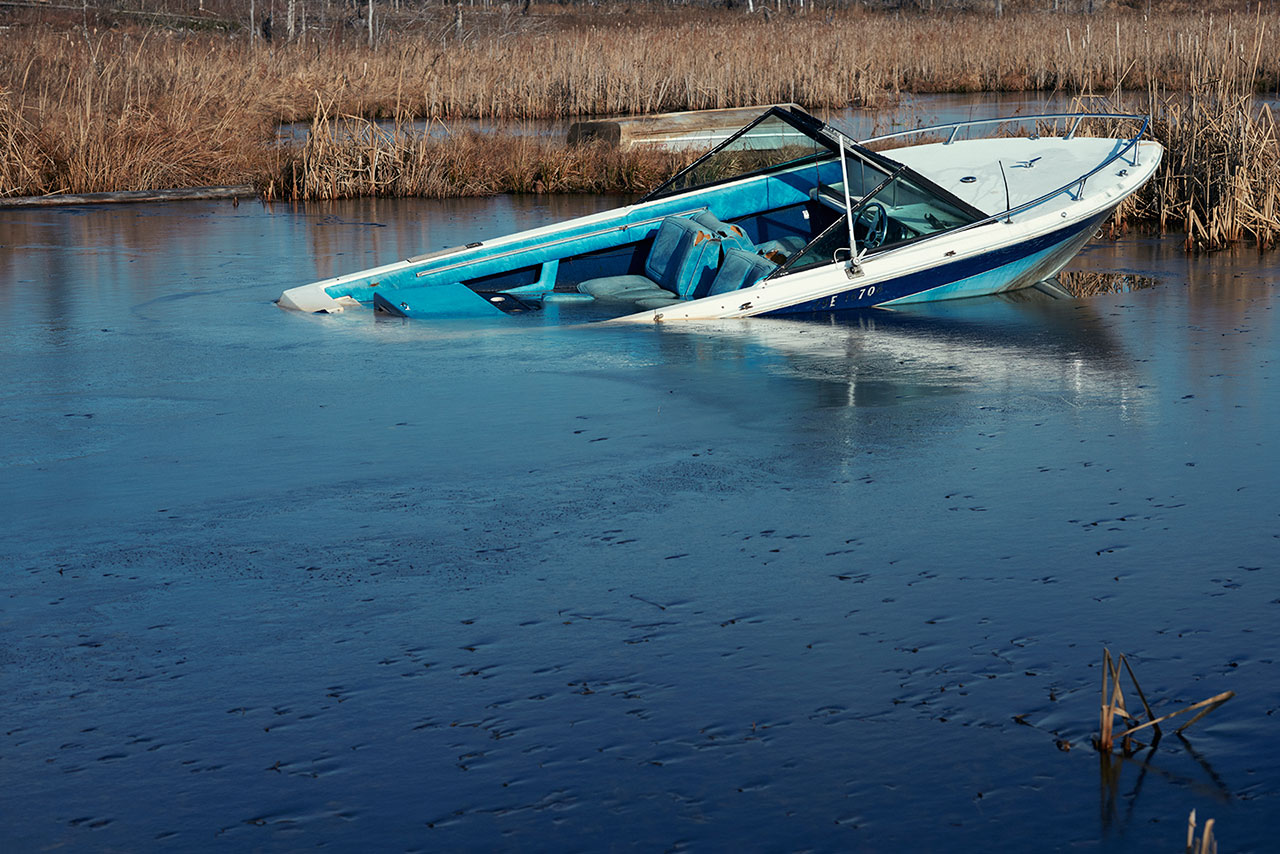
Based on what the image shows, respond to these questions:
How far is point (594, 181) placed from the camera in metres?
17.3

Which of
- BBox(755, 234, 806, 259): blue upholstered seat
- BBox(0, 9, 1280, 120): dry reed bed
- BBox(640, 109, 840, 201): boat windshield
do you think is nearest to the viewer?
BBox(755, 234, 806, 259): blue upholstered seat

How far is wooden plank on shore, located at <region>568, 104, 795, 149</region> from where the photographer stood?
60.8 ft

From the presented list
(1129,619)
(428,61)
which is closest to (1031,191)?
(1129,619)

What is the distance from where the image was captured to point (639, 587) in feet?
16.5

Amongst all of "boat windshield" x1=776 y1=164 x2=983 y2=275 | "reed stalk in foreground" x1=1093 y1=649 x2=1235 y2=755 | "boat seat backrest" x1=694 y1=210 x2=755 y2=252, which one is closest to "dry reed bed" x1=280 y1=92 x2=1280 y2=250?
"boat windshield" x1=776 y1=164 x2=983 y2=275

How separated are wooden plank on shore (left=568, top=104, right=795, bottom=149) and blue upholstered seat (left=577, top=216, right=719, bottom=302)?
25.1 feet

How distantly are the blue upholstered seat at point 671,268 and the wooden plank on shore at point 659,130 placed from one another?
25.1 feet

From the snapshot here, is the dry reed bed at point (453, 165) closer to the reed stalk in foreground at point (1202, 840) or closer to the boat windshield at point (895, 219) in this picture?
the boat windshield at point (895, 219)

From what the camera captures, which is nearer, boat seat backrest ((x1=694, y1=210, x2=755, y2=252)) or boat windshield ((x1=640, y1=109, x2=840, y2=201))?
boat seat backrest ((x1=694, y1=210, x2=755, y2=252))

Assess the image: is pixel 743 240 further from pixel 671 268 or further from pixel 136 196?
pixel 136 196

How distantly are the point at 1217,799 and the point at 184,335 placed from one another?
24.8ft

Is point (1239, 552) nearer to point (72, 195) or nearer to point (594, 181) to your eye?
point (594, 181)

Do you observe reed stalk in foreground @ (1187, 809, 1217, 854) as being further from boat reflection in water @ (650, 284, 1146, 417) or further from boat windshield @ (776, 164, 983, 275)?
boat windshield @ (776, 164, 983, 275)

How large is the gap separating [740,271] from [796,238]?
59.7 inches
